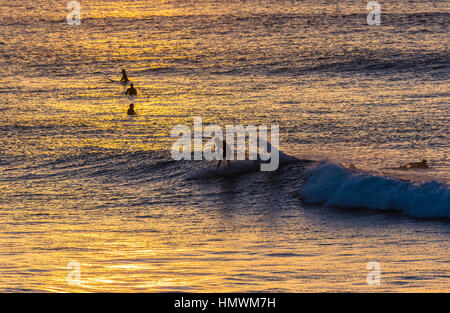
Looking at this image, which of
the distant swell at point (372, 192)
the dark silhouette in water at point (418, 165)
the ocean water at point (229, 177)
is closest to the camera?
the ocean water at point (229, 177)

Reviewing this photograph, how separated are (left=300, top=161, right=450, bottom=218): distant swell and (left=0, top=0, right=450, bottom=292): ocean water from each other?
0.15 ft

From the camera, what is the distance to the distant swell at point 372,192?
15.4m

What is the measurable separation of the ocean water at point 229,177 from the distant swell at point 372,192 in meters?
0.04

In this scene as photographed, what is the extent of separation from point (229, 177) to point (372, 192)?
4.68 metres

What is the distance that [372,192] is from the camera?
55.1 ft

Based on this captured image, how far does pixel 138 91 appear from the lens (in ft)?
110

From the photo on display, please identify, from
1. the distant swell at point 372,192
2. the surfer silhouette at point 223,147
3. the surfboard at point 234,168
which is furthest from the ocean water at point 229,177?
the surfer silhouette at point 223,147

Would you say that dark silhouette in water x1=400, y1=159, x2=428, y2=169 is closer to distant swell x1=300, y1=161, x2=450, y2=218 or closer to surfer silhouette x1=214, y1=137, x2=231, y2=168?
distant swell x1=300, y1=161, x2=450, y2=218

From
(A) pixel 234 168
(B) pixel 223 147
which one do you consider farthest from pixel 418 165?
(B) pixel 223 147

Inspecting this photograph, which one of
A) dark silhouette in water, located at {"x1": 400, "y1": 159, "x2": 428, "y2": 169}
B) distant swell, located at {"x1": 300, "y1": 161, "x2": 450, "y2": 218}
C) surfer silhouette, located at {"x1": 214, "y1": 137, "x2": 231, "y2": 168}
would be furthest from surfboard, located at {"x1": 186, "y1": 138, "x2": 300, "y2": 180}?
dark silhouette in water, located at {"x1": 400, "y1": 159, "x2": 428, "y2": 169}

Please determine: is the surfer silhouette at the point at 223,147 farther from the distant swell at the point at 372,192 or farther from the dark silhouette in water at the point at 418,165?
the dark silhouette in water at the point at 418,165

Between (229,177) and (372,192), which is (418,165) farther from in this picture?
(229,177)

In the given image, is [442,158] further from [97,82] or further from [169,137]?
[97,82]
